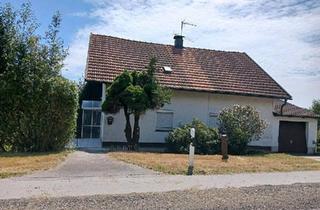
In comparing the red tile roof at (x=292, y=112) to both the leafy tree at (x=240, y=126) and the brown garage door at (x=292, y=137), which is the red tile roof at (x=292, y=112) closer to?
the brown garage door at (x=292, y=137)

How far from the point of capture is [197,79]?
96.2ft

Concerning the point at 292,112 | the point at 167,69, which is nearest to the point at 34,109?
the point at 167,69

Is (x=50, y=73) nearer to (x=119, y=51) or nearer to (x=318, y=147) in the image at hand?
(x=119, y=51)

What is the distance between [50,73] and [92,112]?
769 centimetres

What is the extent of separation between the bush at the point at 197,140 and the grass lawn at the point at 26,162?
6212mm

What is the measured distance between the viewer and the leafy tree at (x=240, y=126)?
25.3m

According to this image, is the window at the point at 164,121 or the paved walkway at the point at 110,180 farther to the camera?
the window at the point at 164,121

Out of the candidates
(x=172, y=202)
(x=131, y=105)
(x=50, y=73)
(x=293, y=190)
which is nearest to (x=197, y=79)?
(x=131, y=105)

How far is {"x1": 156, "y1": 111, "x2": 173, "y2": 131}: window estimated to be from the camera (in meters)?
27.9

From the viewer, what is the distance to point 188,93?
1131 inches

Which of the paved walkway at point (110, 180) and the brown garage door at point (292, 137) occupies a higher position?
the brown garage door at point (292, 137)

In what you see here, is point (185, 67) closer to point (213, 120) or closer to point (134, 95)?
point (213, 120)

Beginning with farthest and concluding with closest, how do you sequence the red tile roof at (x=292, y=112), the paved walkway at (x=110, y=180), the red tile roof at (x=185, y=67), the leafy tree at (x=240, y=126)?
the red tile roof at (x=292, y=112)
the red tile roof at (x=185, y=67)
the leafy tree at (x=240, y=126)
the paved walkway at (x=110, y=180)

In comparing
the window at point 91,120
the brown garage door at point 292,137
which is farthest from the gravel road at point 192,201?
the brown garage door at point 292,137
